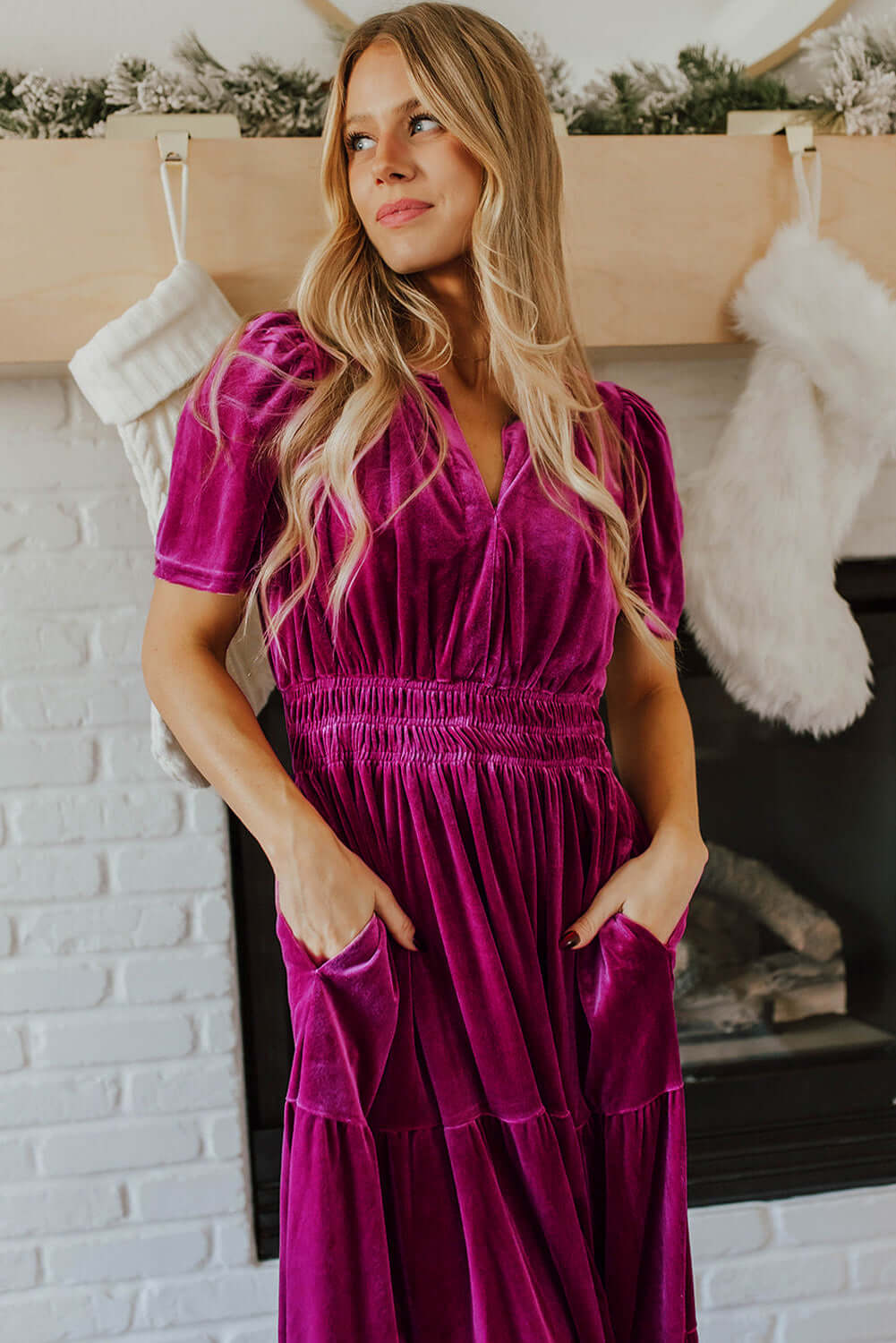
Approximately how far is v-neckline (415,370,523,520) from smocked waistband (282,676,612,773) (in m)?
0.18

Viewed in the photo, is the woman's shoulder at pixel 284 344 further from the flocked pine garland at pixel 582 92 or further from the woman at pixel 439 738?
the flocked pine garland at pixel 582 92

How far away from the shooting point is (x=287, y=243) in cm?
128

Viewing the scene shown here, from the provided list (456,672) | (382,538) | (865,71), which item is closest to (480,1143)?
(456,672)

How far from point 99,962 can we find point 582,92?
1.31 m

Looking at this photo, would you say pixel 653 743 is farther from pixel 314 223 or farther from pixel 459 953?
pixel 314 223

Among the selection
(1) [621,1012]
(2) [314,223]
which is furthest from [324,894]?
(2) [314,223]

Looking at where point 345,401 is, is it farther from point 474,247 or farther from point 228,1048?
point 228,1048

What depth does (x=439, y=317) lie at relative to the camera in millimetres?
1104

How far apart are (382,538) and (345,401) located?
142mm

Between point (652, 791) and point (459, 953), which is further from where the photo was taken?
point (652, 791)

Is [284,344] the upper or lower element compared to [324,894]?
upper

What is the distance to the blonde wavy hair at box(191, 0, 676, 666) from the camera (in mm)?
1003

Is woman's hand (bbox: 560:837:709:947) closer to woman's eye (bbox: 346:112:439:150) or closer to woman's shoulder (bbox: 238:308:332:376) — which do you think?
woman's shoulder (bbox: 238:308:332:376)

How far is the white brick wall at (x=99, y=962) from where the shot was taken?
138cm
